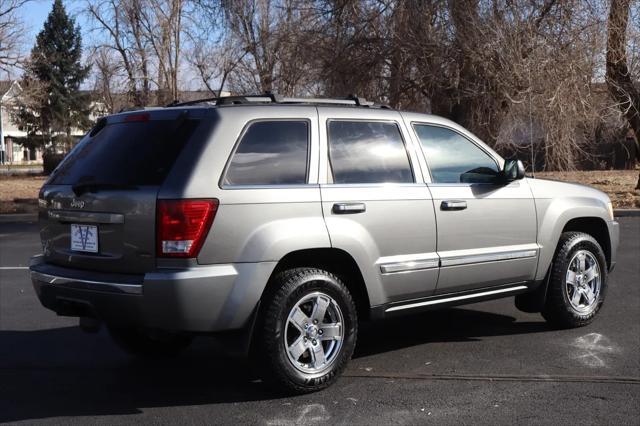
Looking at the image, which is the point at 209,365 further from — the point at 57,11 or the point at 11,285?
the point at 57,11

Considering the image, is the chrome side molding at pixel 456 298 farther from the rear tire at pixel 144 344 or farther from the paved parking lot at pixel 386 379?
the rear tire at pixel 144 344

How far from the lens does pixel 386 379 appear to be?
533 centimetres

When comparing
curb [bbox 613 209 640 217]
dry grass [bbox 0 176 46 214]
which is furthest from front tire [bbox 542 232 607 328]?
dry grass [bbox 0 176 46 214]

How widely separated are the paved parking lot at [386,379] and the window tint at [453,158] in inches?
53.3

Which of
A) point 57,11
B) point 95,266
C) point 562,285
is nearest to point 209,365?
point 95,266

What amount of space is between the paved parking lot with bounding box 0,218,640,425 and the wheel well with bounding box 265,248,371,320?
1.77 ft

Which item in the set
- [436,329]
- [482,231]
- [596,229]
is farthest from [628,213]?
[482,231]

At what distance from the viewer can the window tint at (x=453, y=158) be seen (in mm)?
5848

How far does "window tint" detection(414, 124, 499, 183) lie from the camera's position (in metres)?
5.85

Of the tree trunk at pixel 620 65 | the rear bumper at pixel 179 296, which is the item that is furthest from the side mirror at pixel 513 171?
the tree trunk at pixel 620 65

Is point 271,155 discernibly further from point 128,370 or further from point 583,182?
point 583,182

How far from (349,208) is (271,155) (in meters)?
0.62

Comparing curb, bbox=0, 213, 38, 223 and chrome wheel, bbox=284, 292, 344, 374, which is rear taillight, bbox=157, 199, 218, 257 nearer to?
chrome wheel, bbox=284, 292, 344, 374

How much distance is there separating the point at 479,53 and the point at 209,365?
36.8 feet
